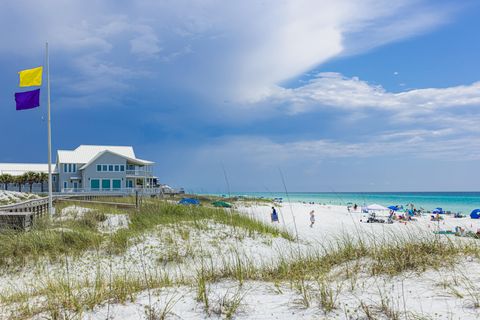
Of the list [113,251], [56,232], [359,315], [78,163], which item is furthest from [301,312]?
[78,163]

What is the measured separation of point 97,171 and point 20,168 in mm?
17818

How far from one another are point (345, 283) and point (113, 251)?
6.25m

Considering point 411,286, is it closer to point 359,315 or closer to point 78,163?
point 359,315

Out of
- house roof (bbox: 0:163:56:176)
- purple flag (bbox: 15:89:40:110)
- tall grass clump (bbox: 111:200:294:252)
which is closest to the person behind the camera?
tall grass clump (bbox: 111:200:294:252)

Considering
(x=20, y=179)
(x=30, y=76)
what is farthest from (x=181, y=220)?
(x=20, y=179)

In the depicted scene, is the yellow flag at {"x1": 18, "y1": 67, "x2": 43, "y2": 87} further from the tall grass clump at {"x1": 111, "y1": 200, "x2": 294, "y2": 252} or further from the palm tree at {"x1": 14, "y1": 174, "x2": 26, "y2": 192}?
the palm tree at {"x1": 14, "y1": 174, "x2": 26, "y2": 192}

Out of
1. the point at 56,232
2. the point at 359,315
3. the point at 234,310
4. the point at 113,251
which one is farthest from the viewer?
the point at 56,232

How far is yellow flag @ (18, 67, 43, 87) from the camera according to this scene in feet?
57.6

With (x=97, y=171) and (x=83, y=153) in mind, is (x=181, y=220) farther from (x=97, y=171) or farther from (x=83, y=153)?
(x=83, y=153)

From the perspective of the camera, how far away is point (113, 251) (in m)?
9.08

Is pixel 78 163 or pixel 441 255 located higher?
pixel 78 163

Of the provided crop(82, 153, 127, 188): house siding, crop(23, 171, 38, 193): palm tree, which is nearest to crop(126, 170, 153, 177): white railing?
crop(82, 153, 127, 188): house siding

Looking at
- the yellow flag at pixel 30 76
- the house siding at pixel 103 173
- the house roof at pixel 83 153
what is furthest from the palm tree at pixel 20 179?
the yellow flag at pixel 30 76

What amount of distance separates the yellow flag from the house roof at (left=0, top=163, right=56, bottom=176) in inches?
1682
